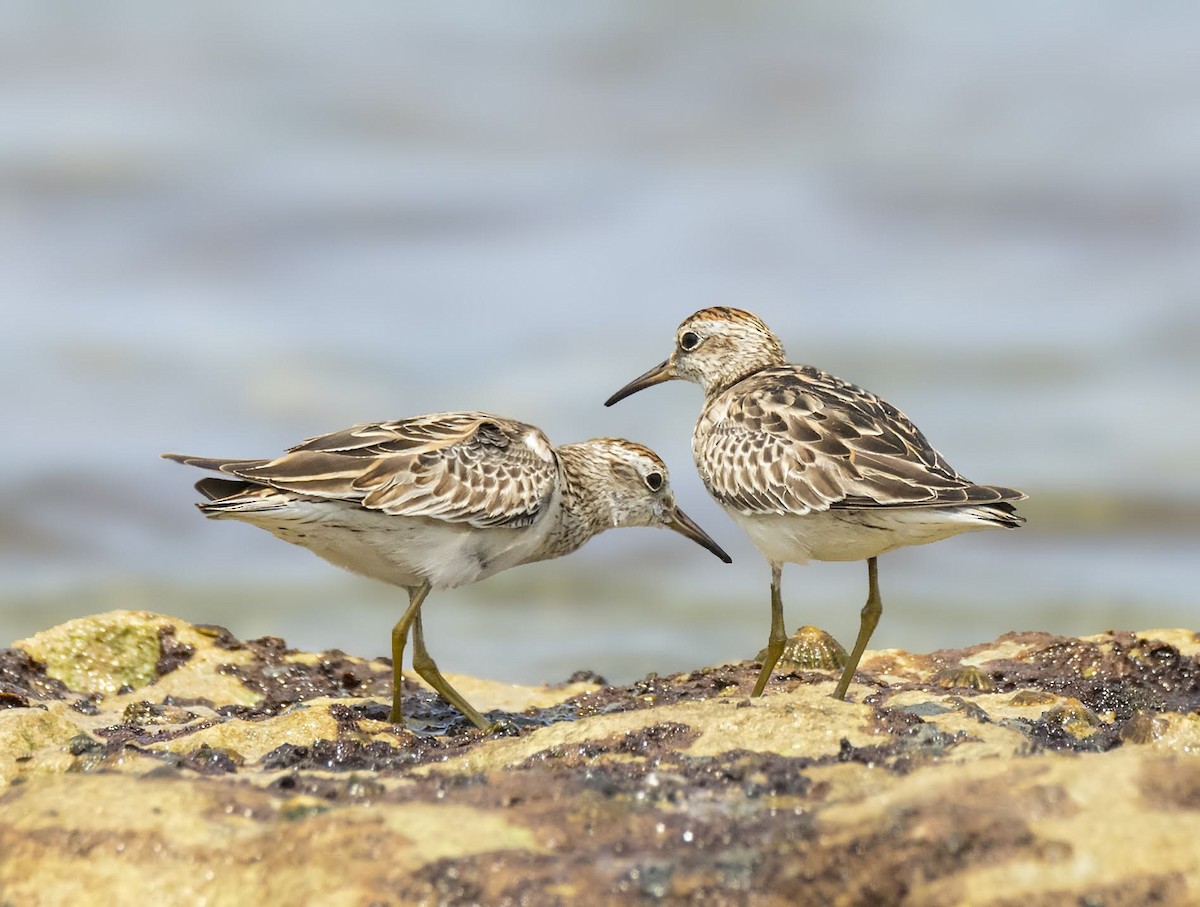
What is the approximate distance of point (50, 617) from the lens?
12539mm

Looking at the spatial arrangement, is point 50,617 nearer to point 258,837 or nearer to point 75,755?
point 75,755

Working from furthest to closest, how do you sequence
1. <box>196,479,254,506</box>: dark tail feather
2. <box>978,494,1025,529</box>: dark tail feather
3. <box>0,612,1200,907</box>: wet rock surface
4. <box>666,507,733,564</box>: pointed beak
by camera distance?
<box>666,507,733,564</box>: pointed beak < <box>196,479,254,506</box>: dark tail feather < <box>978,494,1025,529</box>: dark tail feather < <box>0,612,1200,907</box>: wet rock surface

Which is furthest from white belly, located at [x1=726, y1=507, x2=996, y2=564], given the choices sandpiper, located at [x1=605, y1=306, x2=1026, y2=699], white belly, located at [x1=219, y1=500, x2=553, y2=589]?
white belly, located at [x1=219, y1=500, x2=553, y2=589]

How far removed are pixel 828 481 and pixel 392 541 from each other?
2.17m

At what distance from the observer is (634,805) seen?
4484mm

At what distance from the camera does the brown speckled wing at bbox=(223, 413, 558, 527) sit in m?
7.44

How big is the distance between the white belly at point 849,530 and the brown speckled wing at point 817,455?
8 cm

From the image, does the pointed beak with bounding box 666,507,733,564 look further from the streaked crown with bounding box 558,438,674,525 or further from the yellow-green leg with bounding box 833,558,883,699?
the yellow-green leg with bounding box 833,558,883,699

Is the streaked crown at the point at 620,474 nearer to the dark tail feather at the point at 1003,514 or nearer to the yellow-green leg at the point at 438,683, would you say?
the yellow-green leg at the point at 438,683

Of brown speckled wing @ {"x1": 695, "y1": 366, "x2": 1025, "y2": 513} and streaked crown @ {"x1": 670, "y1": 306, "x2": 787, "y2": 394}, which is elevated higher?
streaked crown @ {"x1": 670, "y1": 306, "x2": 787, "y2": 394}

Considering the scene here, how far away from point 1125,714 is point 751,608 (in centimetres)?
608

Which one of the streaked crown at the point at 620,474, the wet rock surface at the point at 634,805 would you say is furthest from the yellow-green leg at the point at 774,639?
the streaked crown at the point at 620,474

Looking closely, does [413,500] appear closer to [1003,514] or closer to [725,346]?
[725,346]

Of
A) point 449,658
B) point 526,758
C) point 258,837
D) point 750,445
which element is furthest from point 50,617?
point 258,837
